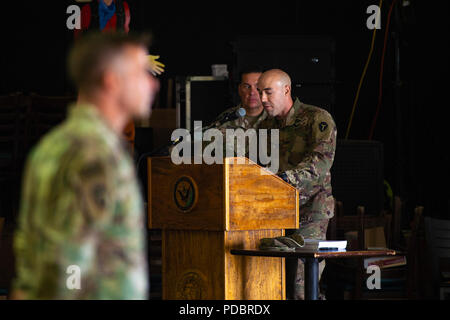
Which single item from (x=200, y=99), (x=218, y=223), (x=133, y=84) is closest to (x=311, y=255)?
(x=218, y=223)

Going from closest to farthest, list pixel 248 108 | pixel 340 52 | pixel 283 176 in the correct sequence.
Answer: pixel 283 176, pixel 248 108, pixel 340 52

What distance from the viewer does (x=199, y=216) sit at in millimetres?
3352

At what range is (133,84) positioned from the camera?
1856 millimetres

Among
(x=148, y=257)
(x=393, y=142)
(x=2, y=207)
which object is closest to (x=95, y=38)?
(x=148, y=257)

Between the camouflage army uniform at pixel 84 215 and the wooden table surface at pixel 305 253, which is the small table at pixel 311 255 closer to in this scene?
the wooden table surface at pixel 305 253

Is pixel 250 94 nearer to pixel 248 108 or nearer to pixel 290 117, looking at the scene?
pixel 248 108

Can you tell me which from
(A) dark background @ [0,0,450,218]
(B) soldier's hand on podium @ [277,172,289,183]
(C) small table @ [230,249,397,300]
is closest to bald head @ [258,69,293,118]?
(B) soldier's hand on podium @ [277,172,289,183]

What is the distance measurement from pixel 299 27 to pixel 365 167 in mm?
2515

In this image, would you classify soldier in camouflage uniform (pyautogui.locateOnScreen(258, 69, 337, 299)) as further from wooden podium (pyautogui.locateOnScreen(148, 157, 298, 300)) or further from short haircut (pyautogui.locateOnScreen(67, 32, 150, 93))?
short haircut (pyautogui.locateOnScreen(67, 32, 150, 93))

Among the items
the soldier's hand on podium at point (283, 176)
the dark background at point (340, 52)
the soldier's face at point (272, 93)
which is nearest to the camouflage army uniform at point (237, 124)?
the soldier's face at point (272, 93)

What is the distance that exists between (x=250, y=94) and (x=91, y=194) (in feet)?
10.6

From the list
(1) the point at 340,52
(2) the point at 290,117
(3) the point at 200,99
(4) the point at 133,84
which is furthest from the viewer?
(1) the point at 340,52

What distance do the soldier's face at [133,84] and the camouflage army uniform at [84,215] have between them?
7cm

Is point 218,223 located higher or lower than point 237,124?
lower
